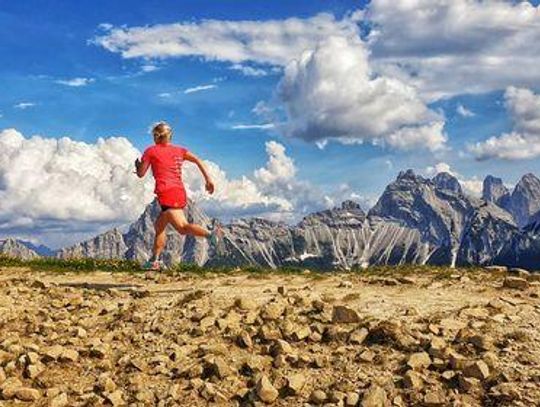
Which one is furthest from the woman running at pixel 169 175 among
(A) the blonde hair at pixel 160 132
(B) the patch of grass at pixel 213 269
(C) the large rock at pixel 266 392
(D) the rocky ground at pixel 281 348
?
(C) the large rock at pixel 266 392

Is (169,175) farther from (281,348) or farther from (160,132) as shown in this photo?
(281,348)

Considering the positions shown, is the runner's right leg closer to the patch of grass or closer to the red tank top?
the red tank top

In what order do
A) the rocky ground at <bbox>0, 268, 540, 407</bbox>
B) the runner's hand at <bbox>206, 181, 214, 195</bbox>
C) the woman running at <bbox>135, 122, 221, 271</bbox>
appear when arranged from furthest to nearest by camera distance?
1. the runner's hand at <bbox>206, 181, 214, 195</bbox>
2. the woman running at <bbox>135, 122, 221, 271</bbox>
3. the rocky ground at <bbox>0, 268, 540, 407</bbox>

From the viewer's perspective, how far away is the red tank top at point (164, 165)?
18172 millimetres

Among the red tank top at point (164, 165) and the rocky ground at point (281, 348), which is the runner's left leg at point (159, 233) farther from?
the rocky ground at point (281, 348)

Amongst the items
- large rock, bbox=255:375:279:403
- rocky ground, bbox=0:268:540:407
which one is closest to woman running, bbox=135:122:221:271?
rocky ground, bbox=0:268:540:407

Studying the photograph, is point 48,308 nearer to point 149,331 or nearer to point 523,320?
point 149,331

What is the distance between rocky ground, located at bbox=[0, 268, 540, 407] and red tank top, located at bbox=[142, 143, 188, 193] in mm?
3287

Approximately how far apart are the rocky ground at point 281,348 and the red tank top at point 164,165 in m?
3.29

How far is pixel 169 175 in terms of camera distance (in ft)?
59.9

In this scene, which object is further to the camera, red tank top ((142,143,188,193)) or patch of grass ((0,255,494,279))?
patch of grass ((0,255,494,279))

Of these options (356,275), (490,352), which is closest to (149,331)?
(490,352)

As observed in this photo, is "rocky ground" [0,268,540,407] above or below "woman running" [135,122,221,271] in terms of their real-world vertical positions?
below

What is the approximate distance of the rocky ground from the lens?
34.1ft
